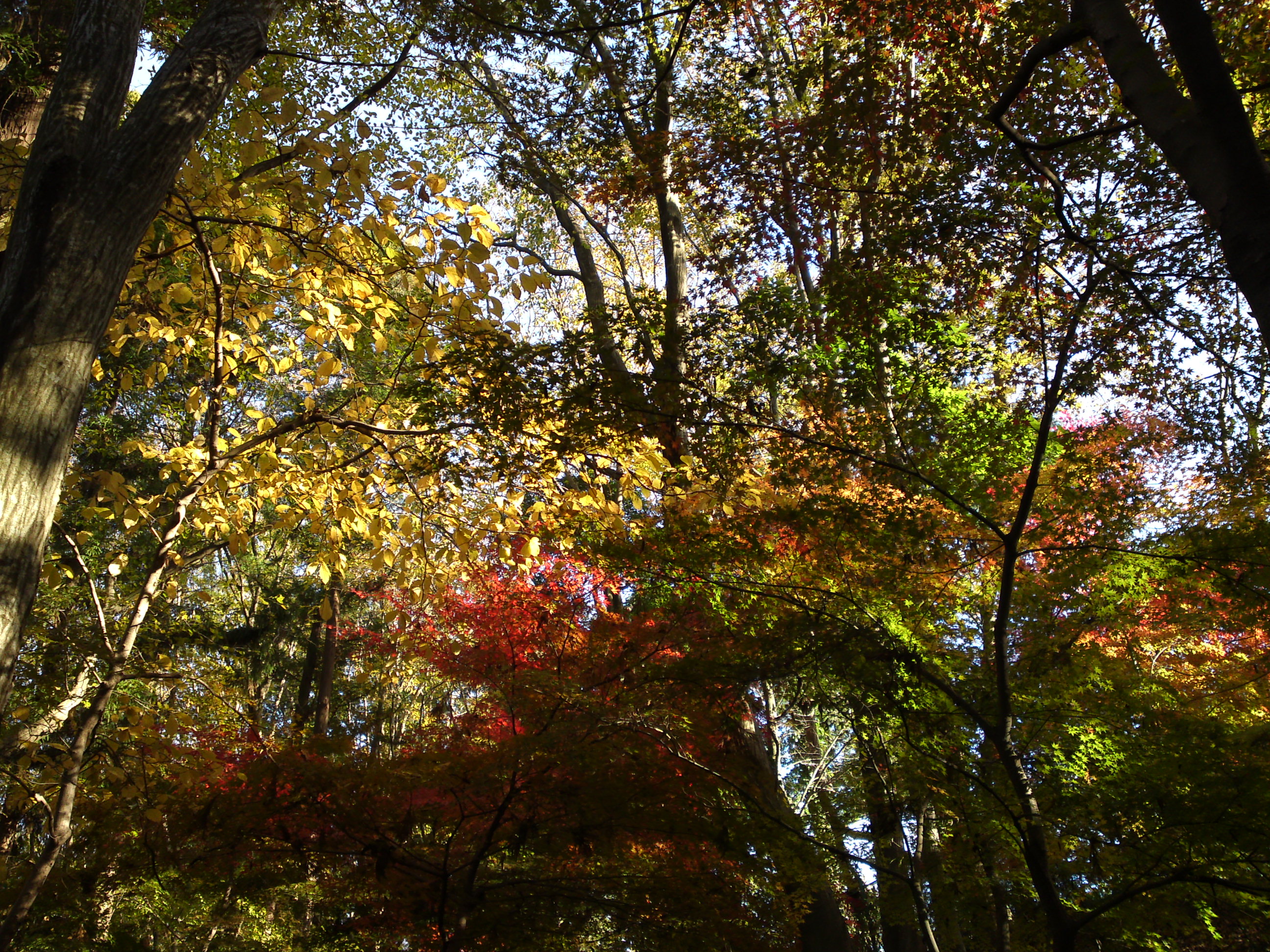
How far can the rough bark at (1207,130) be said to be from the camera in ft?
6.35

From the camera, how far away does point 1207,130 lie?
206 centimetres

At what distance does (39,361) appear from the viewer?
6.71ft

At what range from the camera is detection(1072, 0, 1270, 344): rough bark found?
1935 millimetres

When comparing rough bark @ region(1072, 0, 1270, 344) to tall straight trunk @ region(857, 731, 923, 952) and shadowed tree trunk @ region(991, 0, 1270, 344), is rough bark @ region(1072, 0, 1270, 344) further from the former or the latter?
tall straight trunk @ region(857, 731, 923, 952)

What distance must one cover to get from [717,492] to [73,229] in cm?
317

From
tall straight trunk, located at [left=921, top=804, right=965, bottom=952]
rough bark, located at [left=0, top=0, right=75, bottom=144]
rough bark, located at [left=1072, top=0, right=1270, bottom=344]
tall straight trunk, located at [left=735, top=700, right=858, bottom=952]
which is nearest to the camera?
rough bark, located at [left=1072, top=0, right=1270, bottom=344]

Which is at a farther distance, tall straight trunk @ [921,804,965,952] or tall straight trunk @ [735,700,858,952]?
tall straight trunk @ [921,804,965,952]

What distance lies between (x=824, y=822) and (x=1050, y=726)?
→ 5.52ft

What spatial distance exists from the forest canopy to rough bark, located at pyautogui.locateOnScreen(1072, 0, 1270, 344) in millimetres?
23

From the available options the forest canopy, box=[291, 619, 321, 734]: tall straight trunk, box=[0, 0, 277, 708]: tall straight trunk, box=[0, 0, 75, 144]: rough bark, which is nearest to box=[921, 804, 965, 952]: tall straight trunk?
the forest canopy

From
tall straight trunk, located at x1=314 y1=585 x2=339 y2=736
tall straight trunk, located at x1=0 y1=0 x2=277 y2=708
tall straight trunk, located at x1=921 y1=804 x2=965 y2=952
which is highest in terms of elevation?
tall straight trunk, located at x1=314 y1=585 x2=339 y2=736

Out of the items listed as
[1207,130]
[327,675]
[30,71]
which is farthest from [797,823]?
[327,675]

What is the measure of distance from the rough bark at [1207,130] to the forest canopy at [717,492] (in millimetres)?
23

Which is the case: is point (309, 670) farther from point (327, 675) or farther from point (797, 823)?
point (797, 823)
